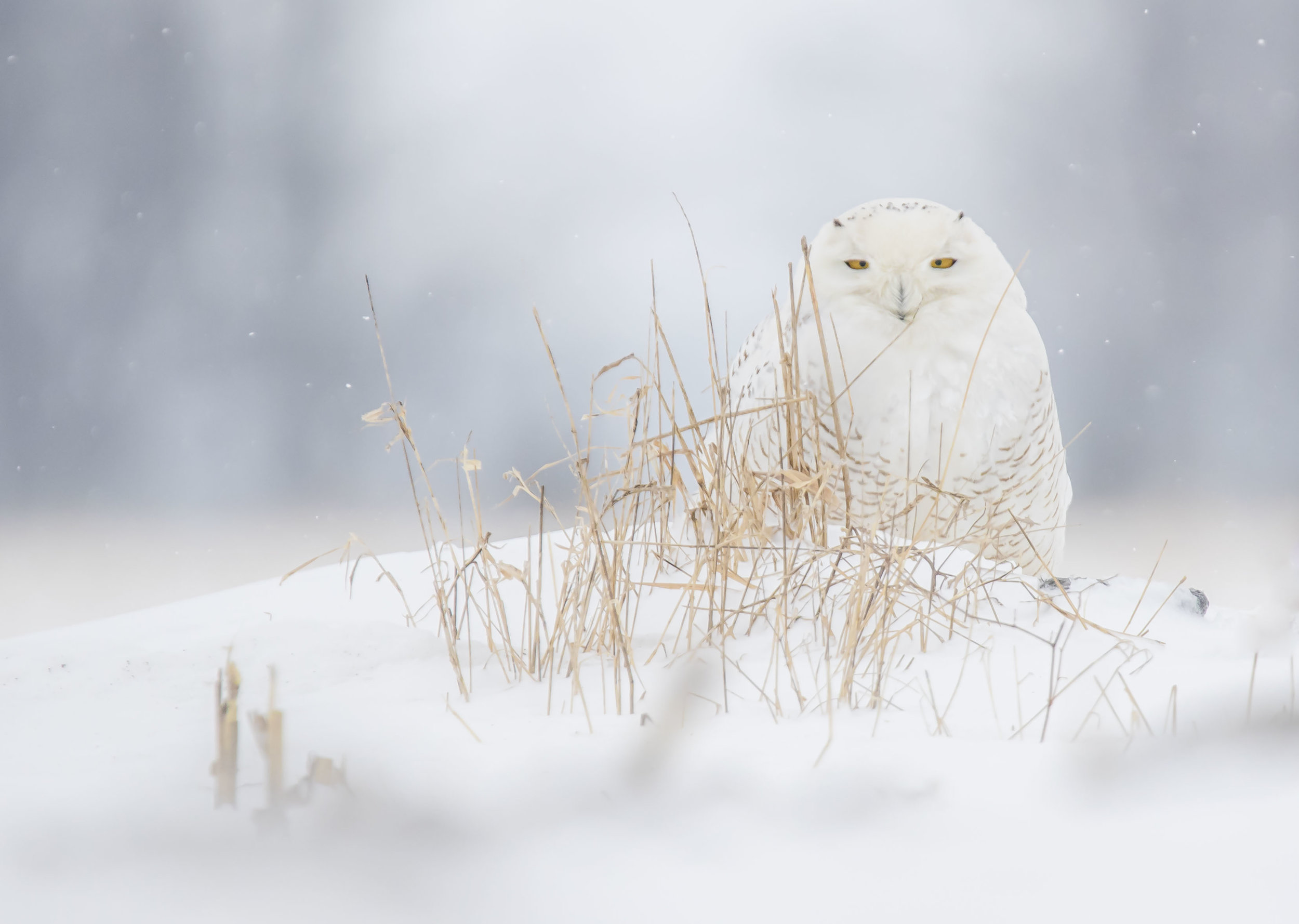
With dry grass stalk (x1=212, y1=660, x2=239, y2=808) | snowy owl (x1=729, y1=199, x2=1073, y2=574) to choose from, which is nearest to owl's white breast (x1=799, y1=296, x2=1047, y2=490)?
snowy owl (x1=729, y1=199, x2=1073, y2=574)

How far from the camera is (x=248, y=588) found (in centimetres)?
237

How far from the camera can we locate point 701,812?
82 cm

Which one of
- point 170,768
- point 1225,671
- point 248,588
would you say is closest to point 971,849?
point 1225,671

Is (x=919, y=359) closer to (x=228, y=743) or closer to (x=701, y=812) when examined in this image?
(x=701, y=812)

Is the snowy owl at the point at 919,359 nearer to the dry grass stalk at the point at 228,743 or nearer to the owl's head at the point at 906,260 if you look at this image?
the owl's head at the point at 906,260

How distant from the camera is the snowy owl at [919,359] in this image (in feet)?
6.81

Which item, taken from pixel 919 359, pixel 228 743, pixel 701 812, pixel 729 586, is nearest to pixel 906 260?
pixel 919 359

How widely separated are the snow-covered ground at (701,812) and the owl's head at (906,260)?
3.69 ft

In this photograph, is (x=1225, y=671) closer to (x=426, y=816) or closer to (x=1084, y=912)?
(x=1084, y=912)

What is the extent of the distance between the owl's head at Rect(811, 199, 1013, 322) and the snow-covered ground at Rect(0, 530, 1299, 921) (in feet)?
3.69

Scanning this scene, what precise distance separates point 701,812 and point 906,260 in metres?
1.56

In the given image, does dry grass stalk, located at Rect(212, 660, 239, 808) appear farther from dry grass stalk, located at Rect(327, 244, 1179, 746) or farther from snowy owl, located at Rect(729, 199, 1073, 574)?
snowy owl, located at Rect(729, 199, 1073, 574)

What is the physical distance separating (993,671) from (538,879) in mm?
783

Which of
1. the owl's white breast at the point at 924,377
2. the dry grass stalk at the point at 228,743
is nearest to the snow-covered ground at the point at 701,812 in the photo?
the dry grass stalk at the point at 228,743
